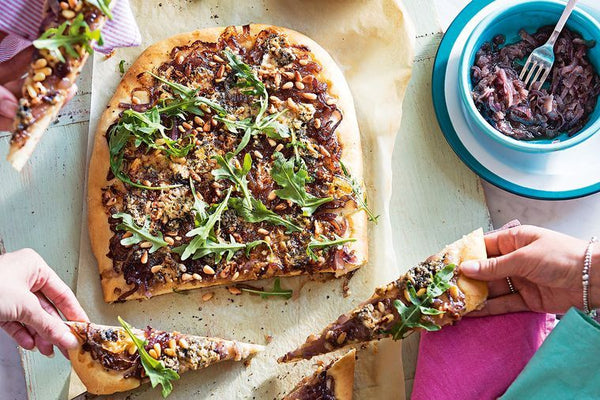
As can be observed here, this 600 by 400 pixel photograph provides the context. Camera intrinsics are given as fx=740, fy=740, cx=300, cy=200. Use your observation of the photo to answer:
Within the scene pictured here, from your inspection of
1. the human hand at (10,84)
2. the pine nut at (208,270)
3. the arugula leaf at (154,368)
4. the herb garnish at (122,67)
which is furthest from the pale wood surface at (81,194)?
the pine nut at (208,270)

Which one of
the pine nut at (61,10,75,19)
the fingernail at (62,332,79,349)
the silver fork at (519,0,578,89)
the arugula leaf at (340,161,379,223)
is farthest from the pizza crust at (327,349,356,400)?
the pine nut at (61,10,75,19)

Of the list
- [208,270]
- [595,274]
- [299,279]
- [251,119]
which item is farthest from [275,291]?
[595,274]

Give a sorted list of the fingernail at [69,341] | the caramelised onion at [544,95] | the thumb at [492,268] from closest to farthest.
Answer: the thumb at [492,268], the fingernail at [69,341], the caramelised onion at [544,95]

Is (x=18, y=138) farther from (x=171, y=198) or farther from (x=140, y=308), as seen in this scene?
(x=140, y=308)

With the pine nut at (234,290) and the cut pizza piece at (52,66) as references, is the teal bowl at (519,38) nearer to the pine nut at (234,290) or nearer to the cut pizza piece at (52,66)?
the pine nut at (234,290)

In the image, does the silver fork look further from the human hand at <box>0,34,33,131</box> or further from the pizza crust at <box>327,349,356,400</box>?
the human hand at <box>0,34,33,131</box>

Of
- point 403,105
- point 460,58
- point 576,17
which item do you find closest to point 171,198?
point 403,105

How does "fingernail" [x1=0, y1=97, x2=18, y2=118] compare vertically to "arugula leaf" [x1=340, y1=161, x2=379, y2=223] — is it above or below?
above
